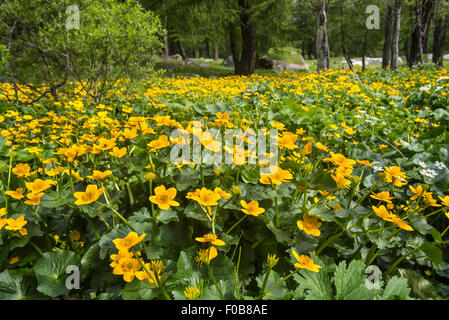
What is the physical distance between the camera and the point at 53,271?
101 cm

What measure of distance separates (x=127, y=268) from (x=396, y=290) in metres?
0.96

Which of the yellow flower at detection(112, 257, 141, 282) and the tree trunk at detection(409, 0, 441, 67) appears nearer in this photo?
the yellow flower at detection(112, 257, 141, 282)

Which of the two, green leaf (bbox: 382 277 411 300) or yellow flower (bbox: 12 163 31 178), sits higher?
yellow flower (bbox: 12 163 31 178)

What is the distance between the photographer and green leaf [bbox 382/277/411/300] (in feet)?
3.16

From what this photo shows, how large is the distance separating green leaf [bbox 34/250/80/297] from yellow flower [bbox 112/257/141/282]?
11.7 inches

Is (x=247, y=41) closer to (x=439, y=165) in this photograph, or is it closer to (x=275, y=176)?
(x=439, y=165)

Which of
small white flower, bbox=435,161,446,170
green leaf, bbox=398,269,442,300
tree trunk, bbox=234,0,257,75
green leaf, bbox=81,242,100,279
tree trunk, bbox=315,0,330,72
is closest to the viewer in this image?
green leaf, bbox=81,242,100,279

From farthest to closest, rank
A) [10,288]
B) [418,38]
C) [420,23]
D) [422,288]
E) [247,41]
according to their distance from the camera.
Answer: [247,41], [418,38], [420,23], [422,288], [10,288]

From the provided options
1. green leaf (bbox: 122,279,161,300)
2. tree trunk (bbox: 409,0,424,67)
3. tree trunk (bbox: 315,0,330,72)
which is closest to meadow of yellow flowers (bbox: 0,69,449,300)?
green leaf (bbox: 122,279,161,300)

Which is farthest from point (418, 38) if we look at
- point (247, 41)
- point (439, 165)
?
point (439, 165)

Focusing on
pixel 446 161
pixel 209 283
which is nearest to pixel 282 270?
pixel 209 283

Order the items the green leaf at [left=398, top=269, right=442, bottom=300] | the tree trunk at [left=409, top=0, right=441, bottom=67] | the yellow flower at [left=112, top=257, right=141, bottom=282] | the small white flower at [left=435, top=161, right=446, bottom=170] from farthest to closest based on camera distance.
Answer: the tree trunk at [left=409, top=0, right=441, bottom=67]
the small white flower at [left=435, top=161, right=446, bottom=170]
the green leaf at [left=398, top=269, right=442, bottom=300]
the yellow flower at [left=112, top=257, right=141, bottom=282]

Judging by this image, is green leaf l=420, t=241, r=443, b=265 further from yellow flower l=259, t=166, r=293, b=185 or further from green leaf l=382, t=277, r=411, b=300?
yellow flower l=259, t=166, r=293, b=185
